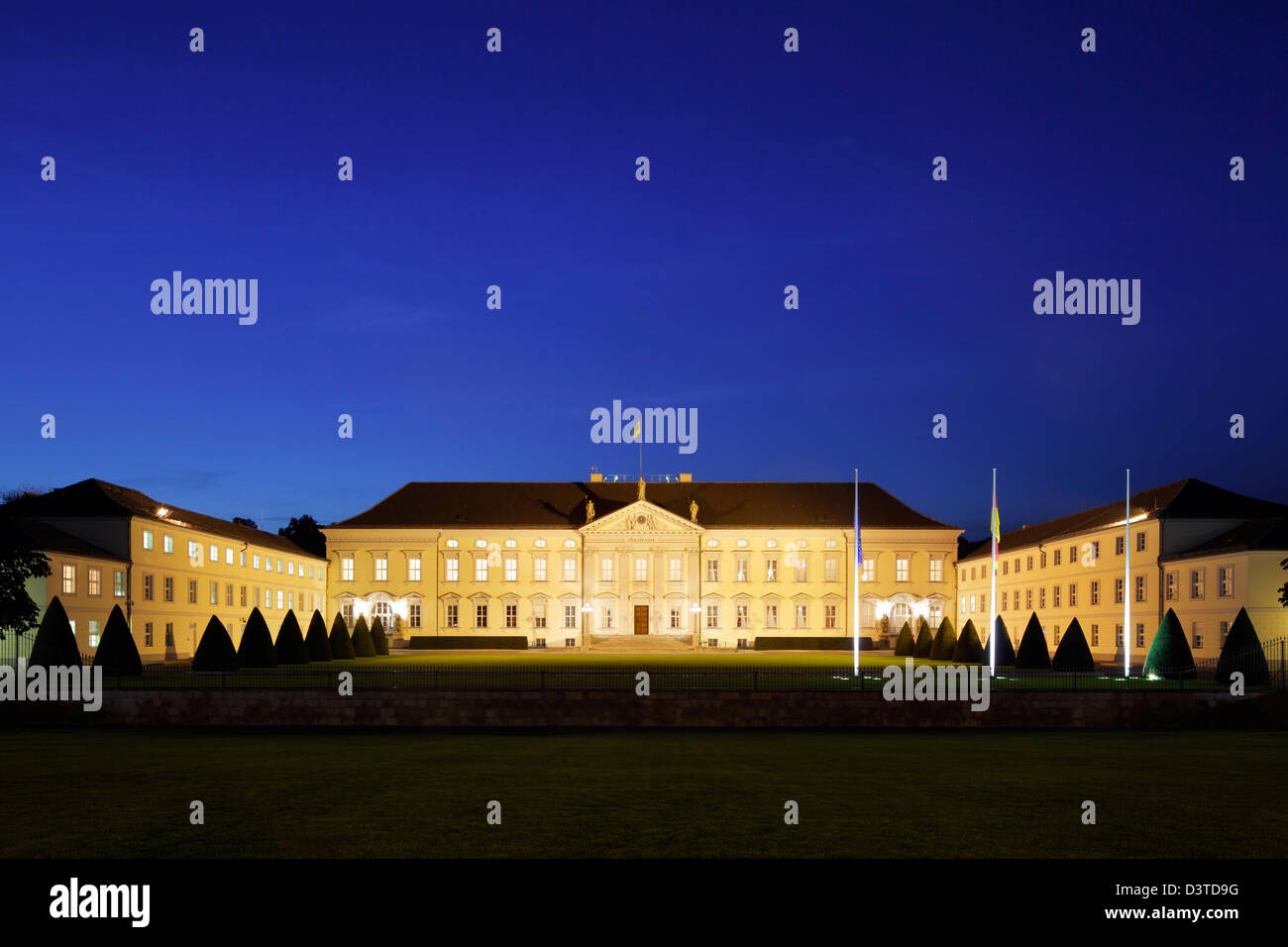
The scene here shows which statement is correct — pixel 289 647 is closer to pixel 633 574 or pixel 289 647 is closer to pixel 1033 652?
pixel 633 574

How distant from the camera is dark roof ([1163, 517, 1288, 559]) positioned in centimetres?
4772

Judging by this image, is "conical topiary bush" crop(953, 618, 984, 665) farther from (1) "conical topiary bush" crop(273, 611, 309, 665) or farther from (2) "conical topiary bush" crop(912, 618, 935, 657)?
(1) "conical topiary bush" crop(273, 611, 309, 665)

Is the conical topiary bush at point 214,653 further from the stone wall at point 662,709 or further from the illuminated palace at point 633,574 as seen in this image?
the illuminated palace at point 633,574

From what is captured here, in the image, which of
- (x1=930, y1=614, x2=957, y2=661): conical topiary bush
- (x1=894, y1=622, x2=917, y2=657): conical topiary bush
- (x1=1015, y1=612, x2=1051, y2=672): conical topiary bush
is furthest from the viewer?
(x1=894, y1=622, x2=917, y2=657): conical topiary bush

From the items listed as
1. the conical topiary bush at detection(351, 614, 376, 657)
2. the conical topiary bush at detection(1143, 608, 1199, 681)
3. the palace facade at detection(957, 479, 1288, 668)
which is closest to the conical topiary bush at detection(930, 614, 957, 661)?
the palace facade at detection(957, 479, 1288, 668)


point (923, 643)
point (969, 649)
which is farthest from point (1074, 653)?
point (923, 643)

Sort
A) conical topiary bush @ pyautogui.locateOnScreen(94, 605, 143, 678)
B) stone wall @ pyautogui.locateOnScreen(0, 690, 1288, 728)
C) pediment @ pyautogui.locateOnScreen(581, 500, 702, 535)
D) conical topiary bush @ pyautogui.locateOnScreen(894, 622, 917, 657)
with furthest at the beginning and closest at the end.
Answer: pediment @ pyautogui.locateOnScreen(581, 500, 702, 535) < conical topiary bush @ pyautogui.locateOnScreen(894, 622, 917, 657) < conical topiary bush @ pyautogui.locateOnScreen(94, 605, 143, 678) < stone wall @ pyautogui.locateOnScreen(0, 690, 1288, 728)

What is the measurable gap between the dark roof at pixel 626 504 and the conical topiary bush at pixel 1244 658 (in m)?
44.8

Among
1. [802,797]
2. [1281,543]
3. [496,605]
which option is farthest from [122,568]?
[1281,543]

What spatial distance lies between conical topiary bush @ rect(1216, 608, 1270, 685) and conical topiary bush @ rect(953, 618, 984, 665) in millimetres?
17089

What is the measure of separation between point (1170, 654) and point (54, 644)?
127ft

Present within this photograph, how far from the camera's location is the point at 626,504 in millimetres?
82562
